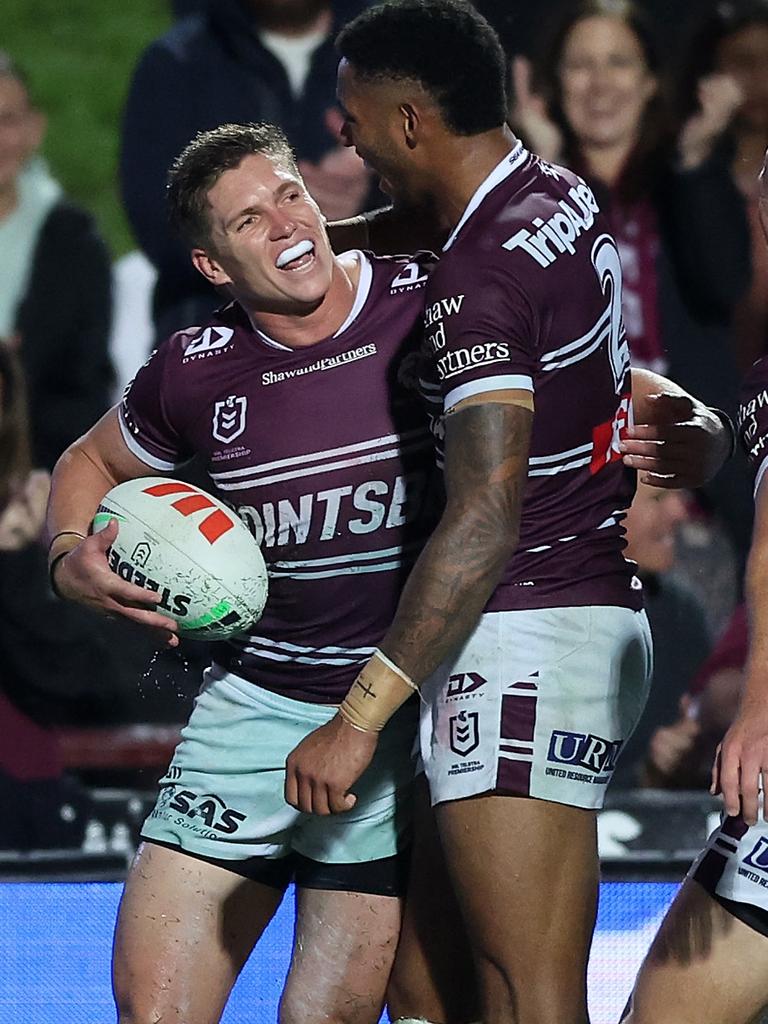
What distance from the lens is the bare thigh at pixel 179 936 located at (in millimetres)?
3045

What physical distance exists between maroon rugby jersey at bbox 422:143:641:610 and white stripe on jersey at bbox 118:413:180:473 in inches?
27.8

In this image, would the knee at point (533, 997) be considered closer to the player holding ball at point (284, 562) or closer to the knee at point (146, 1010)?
the player holding ball at point (284, 562)

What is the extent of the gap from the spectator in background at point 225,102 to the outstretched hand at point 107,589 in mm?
2855

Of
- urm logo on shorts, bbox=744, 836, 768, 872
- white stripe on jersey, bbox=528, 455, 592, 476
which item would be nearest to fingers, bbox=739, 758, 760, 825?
urm logo on shorts, bbox=744, 836, 768, 872

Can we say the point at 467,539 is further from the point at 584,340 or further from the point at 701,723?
the point at 701,723

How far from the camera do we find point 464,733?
284 centimetres

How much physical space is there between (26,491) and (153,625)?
2956mm

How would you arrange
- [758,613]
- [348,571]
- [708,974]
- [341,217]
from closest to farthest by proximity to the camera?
[758,613] < [708,974] < [348,571] < [341,217]

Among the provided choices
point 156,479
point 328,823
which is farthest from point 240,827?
point 156,479

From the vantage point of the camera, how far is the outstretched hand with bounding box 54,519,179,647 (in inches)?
120

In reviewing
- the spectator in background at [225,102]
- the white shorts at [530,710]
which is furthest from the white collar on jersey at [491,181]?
the spectator in background at [225,102]

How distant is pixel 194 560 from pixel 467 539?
63 centimetres

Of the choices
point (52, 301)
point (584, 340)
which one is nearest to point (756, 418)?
point (584, 340)

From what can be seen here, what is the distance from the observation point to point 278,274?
307 centimetres
